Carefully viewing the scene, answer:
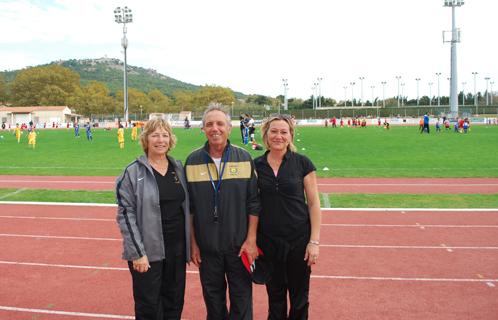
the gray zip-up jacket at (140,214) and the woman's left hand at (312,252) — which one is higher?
the gray zip-up jacket at (140,214)

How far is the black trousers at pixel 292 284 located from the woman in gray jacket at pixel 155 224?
0.77 meters

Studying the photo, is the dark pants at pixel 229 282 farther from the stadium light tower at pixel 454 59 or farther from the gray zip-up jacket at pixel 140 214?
the stadium light tower at pixel 454 59

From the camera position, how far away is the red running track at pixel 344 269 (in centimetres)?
504

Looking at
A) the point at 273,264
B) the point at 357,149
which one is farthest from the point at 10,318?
the point at 357,149

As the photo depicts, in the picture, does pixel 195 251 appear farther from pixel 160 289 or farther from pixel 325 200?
pixel 325 200

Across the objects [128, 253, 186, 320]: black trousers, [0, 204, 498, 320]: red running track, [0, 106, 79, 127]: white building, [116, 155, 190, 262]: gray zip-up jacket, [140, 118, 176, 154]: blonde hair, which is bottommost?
[0, 204, 498, 320]: red running track

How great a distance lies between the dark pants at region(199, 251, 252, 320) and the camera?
3.75m

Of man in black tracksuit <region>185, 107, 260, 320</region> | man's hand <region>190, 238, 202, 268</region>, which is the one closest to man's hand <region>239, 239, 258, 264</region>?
man in black tracksuit <region>185, 107, 260, 320</region>

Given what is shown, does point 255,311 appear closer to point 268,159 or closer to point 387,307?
point 387,307

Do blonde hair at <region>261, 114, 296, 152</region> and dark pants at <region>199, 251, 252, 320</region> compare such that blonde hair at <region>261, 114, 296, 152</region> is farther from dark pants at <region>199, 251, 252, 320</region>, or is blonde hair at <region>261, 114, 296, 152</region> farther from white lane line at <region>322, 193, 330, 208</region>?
white lane line at <region>322, 193, 330, 208</region>

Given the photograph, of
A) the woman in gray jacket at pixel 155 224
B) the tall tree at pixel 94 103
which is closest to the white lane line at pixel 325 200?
the woman in gray jacket at pixel 155 224

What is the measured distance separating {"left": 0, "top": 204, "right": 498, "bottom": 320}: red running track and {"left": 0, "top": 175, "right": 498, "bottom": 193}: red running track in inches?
118

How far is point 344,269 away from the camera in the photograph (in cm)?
626

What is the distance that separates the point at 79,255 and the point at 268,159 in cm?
442
